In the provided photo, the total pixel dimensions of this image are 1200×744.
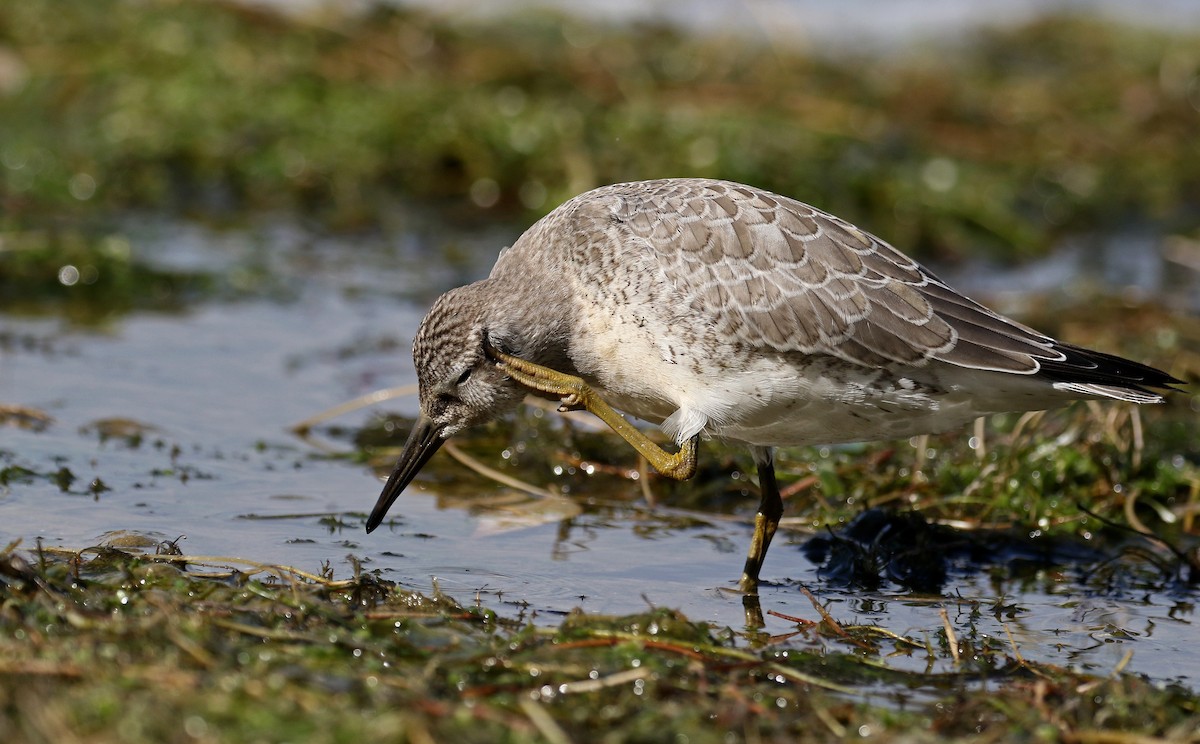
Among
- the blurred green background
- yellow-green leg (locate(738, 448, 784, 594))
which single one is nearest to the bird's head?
yellow-green leg (locate(738, 448, 784, 594))

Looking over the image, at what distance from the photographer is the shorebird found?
530 cm

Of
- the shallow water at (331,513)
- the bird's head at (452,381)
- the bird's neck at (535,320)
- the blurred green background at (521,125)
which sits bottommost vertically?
the shallow water at (331,513)

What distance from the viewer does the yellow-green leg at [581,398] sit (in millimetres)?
5637

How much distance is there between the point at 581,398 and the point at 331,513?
1136 mm

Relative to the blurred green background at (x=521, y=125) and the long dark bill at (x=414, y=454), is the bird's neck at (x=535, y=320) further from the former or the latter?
the blurred green background at (x=521, y=125)

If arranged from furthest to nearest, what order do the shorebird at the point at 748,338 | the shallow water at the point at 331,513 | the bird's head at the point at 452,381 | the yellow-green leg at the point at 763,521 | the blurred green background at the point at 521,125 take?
the blurred green background at the point at 521,125
the bird's head at the point at 452,381
the yellow-green leg at the point at 763,521
the shorebird at the point at 748,338
the shallow water at the point at 331,513

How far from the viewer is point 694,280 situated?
539 cm

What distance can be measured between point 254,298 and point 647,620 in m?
5.00

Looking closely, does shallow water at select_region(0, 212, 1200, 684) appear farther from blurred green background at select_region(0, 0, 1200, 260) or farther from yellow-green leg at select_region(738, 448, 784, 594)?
blurred green background at select_region(0, 0, 1200, 260)

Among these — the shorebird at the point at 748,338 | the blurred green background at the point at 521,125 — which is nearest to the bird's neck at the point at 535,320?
the shorebird at the point at 748,338

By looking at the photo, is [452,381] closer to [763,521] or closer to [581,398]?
[581,398]

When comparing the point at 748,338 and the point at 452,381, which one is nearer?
the point at 748,338

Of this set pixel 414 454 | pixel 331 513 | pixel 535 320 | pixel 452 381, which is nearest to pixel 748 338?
pixel 535 320

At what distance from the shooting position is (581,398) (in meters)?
5.64
